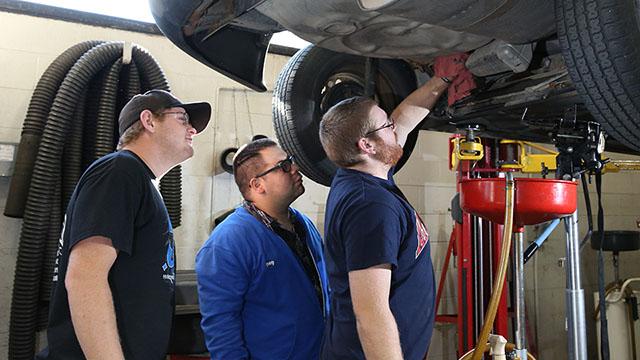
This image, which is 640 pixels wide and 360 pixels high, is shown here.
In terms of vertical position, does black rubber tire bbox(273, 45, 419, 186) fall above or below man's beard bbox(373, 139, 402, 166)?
above

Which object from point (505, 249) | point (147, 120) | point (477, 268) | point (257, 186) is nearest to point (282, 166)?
point (257, 186)

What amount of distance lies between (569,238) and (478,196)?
13.9 inches

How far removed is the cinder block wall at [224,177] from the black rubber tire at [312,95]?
154 centimetres

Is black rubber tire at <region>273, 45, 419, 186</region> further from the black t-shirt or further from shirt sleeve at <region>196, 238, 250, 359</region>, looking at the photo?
the black t-shirt

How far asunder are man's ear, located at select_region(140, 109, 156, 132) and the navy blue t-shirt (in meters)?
0.57

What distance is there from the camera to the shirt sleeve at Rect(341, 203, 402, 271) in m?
1.15

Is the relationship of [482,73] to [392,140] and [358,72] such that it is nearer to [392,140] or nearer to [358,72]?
[392,140]

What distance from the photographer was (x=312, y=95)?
196cm

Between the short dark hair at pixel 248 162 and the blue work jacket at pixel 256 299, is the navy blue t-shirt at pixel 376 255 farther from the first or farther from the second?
the short dark hair at pixel 248 162

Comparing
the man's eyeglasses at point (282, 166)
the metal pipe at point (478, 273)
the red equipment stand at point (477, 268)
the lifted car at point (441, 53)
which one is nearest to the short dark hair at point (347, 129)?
the lifted car at point (441, 53)

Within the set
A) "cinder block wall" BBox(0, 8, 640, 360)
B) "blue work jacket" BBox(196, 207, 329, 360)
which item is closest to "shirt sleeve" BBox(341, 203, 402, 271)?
"blue work jacket" BBox(196, 207, 329, 360)

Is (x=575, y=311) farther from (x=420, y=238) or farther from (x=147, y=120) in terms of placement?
(x=147, y=120)

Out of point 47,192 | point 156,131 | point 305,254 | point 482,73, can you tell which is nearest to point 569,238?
point 482,73

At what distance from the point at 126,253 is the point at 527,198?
128 cm
